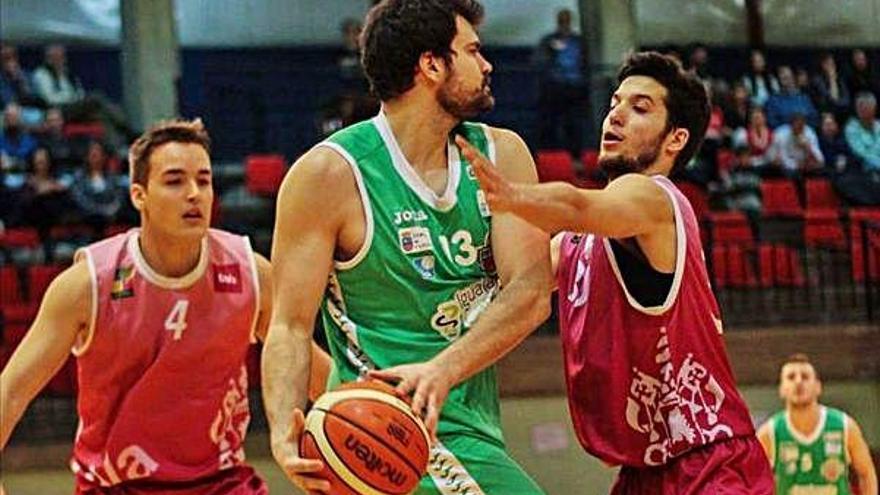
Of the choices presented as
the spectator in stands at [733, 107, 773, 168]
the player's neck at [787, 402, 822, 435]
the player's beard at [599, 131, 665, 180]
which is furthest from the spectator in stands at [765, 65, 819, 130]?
the player's beard at [599, 131, 665, 180]

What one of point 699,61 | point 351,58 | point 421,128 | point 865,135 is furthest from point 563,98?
point 421,128

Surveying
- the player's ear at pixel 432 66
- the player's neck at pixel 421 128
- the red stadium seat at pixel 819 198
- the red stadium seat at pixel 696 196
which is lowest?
the red stadium seat at pixel 819 198

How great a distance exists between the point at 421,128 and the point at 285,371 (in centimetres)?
69

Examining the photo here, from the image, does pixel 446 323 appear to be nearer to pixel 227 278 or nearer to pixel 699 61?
pixel 227 278

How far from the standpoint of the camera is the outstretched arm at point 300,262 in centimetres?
396

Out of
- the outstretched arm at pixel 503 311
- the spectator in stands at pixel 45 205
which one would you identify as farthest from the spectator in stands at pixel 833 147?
the outstretched arm at pixel 503 311

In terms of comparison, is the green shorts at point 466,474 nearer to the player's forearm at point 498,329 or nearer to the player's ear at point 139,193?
the player's forearm at point 498,329

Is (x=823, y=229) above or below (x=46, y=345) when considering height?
below

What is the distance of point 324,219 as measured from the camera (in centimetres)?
399

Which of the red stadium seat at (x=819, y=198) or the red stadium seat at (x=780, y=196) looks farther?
the red stadium seat at (x=819, y=198)

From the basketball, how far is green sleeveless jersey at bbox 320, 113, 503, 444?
320 mm

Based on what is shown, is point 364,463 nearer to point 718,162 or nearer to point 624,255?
point 624,255

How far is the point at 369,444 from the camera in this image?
3582mm

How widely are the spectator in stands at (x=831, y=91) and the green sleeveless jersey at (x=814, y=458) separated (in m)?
8.06
